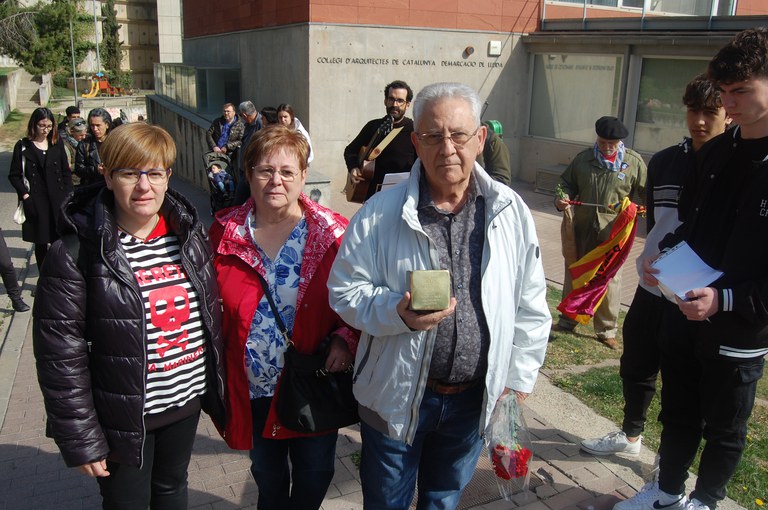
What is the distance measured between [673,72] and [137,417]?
1227 cm

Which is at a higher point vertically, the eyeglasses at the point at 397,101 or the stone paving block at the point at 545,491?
the eyeglasses at the point at 397,101

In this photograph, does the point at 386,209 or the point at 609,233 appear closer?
the point at 386,209

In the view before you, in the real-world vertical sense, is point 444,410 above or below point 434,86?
below

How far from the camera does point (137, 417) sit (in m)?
2.28

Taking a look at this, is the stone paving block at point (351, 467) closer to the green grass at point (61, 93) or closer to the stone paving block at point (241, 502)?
the stone paving block at point (241, 502)

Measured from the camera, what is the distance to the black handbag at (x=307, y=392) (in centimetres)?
247

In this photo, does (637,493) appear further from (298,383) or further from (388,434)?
(298,383)

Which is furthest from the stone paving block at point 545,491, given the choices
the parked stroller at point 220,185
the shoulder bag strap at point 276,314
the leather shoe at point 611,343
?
the parked stroller at point 220,185

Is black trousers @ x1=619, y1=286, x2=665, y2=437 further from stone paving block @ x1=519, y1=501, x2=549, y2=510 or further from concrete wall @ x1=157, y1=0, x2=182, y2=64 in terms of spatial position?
concrete wall @ x1=157, y1=0, x2=182, y2=64

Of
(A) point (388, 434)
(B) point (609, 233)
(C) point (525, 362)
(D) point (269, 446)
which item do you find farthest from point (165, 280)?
(B) point (609, 233)

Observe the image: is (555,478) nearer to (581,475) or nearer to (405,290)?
(581,475)

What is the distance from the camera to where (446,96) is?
217cm

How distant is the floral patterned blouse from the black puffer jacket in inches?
13.8

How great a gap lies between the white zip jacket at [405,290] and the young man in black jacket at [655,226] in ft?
3.82
